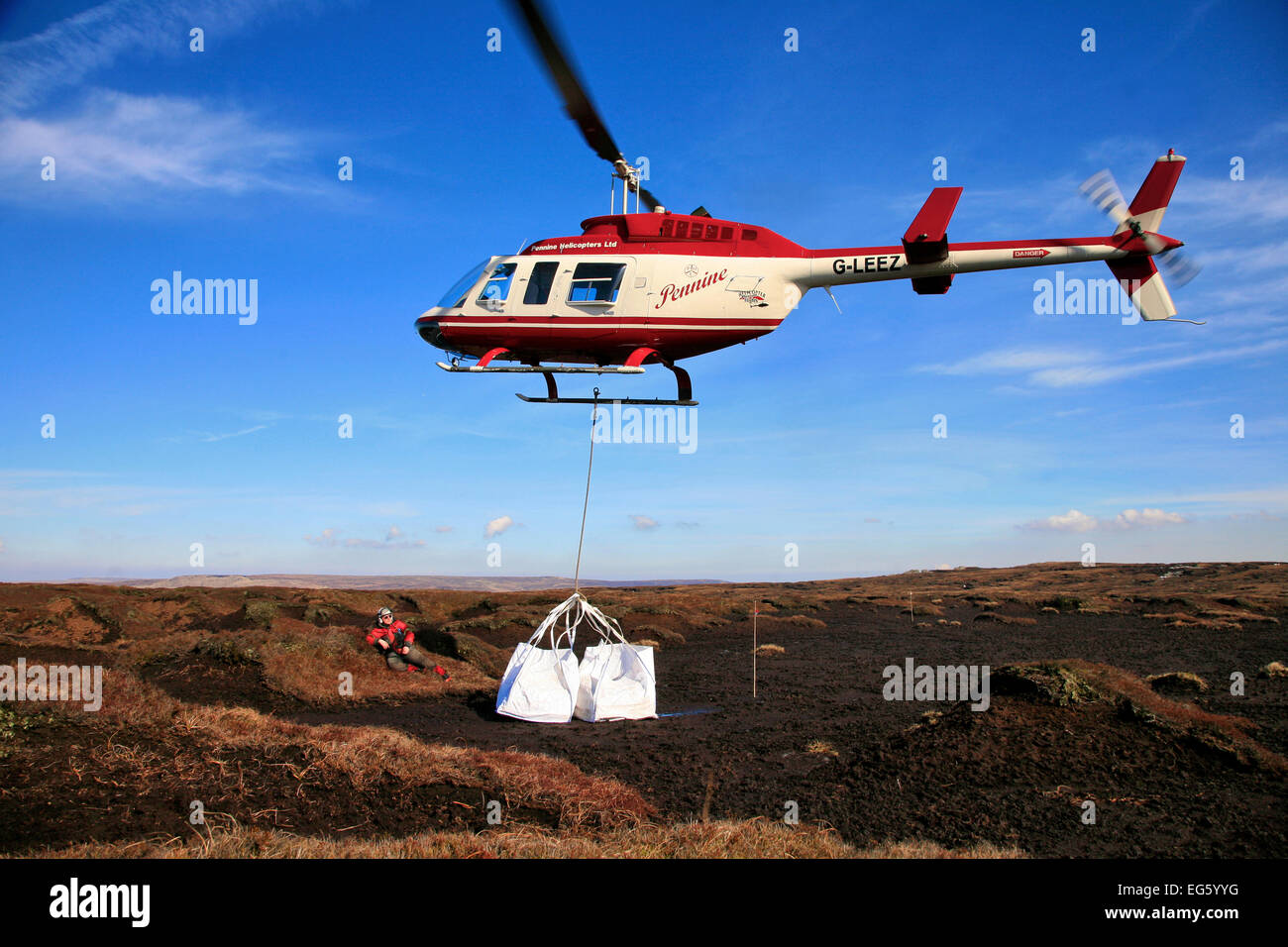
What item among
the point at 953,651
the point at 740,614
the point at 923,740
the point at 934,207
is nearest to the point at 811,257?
the point at 934,207

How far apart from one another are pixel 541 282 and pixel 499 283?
75 centimetres

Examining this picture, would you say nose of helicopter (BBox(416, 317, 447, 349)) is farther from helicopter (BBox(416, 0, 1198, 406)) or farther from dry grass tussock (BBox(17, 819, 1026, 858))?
dry grass tussock (BBox(17, 819, 1026, 858))

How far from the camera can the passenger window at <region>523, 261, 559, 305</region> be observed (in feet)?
38.2

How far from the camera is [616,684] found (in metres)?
14.6

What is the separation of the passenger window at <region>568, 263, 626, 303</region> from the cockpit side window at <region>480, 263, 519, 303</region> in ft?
3.70

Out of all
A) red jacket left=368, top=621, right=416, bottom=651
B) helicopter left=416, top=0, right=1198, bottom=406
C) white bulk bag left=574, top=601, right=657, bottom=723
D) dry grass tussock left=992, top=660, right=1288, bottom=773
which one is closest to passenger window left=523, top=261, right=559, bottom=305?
helicopter left=416, top=0, right=1198, bottom=406

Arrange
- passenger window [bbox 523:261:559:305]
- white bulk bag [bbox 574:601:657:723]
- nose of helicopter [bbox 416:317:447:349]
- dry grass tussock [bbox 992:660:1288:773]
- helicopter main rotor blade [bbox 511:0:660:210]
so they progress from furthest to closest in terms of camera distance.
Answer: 1. white bulk bag [bbox 574:601:657:723]
2. nose of helicopter [bbox 416:317:447:349]
3. passenger window [bbox 523:261:559:305]
4. dry grass tussock [bbox 992:660:1288:773]
5. helicopter main rotor blade [bbox 511:0:660:210]

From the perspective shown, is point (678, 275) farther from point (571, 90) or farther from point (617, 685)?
point (617, 685)

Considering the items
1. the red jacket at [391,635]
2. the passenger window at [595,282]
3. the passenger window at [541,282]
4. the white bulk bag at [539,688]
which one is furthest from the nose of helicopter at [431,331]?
the red jacket at [391,635]

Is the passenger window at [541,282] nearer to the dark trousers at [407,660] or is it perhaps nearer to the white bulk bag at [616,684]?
the white bulk bag at [616,684]

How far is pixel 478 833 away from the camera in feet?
26.9
